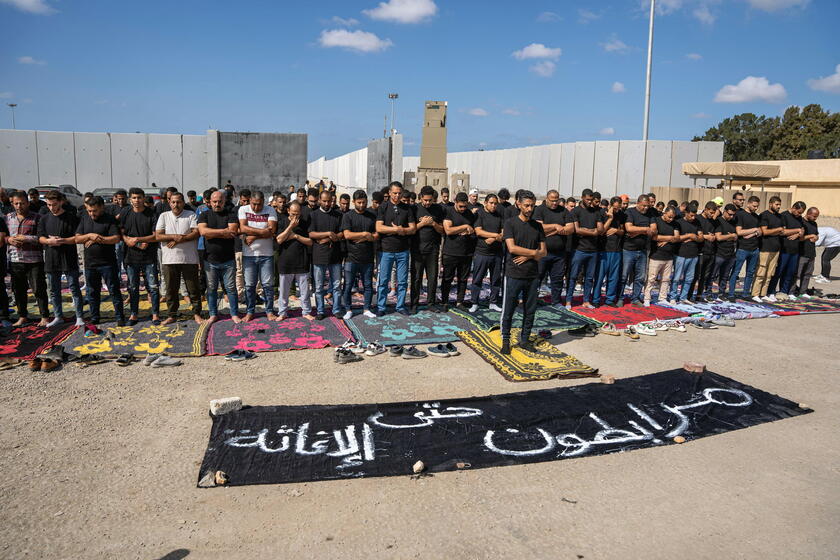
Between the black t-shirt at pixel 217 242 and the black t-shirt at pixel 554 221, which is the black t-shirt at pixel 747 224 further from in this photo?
the black t-shirt at pixel 217 242

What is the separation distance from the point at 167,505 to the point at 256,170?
2455 cm

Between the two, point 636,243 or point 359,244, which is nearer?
point 359,244

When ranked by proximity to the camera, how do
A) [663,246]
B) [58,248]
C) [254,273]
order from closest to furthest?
[58,248]
[254,273]
[663,246]

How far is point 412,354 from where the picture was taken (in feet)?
24.7

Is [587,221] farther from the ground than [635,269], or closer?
farther from the ground

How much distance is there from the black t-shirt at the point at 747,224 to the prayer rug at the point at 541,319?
4381 mm

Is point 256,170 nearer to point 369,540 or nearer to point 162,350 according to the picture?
point 162,350

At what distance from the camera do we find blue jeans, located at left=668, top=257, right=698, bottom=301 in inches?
428

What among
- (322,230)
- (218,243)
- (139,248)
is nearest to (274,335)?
(218,243)

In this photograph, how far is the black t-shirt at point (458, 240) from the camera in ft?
31.2

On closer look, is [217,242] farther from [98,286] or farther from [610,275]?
[610,275]

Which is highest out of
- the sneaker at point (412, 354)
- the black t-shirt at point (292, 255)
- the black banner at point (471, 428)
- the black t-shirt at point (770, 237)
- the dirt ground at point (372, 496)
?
the black t-shirt at point (770, 237)

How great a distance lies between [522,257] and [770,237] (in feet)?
23.8

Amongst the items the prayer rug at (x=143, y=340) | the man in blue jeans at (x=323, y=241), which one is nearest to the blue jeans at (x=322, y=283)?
the man in blue jeans at (x=323, y=241)
